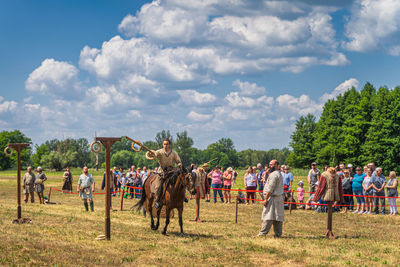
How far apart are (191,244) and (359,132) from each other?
57165 millimetres

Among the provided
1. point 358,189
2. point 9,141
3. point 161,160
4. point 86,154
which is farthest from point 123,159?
point 161,160

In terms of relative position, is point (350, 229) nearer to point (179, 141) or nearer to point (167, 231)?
point (167, 231)

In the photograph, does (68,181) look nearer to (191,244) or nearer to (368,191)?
(368,191)

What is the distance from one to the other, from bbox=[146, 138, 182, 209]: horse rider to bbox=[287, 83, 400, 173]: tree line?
5042cm

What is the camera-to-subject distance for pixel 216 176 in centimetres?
2653

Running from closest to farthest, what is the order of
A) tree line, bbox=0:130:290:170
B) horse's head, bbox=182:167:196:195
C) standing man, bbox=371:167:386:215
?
horse's head, bbox=182:167:196:195 → standing man, bbox=371:167:386:215 → tree line, bbox=0:130:290:170

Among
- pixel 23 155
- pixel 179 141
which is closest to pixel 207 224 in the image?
pixel 23 155

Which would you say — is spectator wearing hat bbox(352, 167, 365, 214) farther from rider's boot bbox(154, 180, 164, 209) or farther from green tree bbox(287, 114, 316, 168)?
green tree bbox(287, 114, 316, 168)

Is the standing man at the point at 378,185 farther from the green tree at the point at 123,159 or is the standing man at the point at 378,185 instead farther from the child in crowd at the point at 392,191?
the green tree at the point at 123,159

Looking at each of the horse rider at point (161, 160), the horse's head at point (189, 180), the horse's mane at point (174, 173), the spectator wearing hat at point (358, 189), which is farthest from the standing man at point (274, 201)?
the spectator wearing hat at point (358, 189)

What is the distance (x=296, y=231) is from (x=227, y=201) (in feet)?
36.3

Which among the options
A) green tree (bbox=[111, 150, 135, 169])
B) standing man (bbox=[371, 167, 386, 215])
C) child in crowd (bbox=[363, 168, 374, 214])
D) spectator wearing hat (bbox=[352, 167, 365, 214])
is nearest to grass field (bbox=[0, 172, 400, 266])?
standing man (bbox=[371, 167, 386, 215])

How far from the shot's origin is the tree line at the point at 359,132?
58312 millimetres

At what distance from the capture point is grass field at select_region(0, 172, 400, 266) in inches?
392
